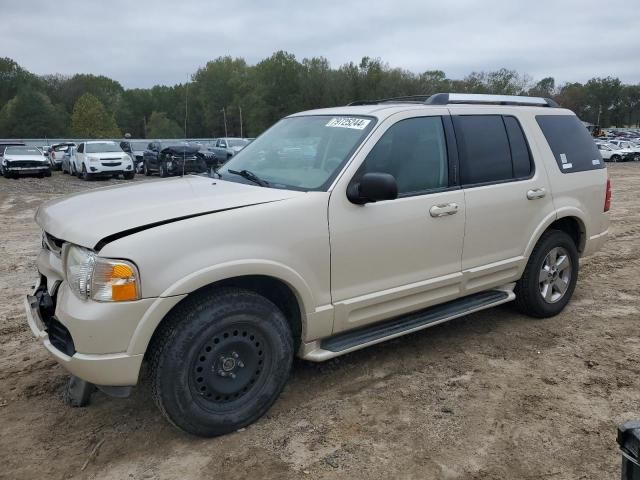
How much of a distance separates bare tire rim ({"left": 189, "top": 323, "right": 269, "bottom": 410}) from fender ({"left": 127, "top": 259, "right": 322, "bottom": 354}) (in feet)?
1.02

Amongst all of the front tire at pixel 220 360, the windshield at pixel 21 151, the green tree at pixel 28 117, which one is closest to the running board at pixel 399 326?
the front tire at pixel 220 360

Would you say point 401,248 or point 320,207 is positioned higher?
point 320,207

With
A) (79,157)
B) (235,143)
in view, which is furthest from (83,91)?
(79,157)

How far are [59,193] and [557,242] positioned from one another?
17.0m

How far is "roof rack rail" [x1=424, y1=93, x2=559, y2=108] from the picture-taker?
14.3 feet

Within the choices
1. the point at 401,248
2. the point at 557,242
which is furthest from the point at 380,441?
the point at 557,242

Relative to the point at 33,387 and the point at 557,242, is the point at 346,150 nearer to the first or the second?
the point at 557,242

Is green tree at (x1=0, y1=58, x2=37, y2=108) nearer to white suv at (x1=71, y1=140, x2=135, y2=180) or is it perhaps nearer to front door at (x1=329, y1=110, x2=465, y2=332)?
A: white suv at (x1=71, y1=140, x2=135, y2=180)

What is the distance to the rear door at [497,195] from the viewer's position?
14.0 feet

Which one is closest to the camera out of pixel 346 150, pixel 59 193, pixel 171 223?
pixel 171 223

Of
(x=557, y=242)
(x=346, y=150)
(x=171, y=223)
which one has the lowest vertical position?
(x=557, y=242)

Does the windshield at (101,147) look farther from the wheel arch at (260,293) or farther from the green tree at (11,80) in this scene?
the green tree at (11,80)

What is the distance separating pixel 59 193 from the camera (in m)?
18.2

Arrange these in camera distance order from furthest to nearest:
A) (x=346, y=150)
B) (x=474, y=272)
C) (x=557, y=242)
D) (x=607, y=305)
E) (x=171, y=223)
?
(x=607, y=305), (x=557, y=242), (x=474, y=272), (x=346, y=150), (x=171, y=223)
